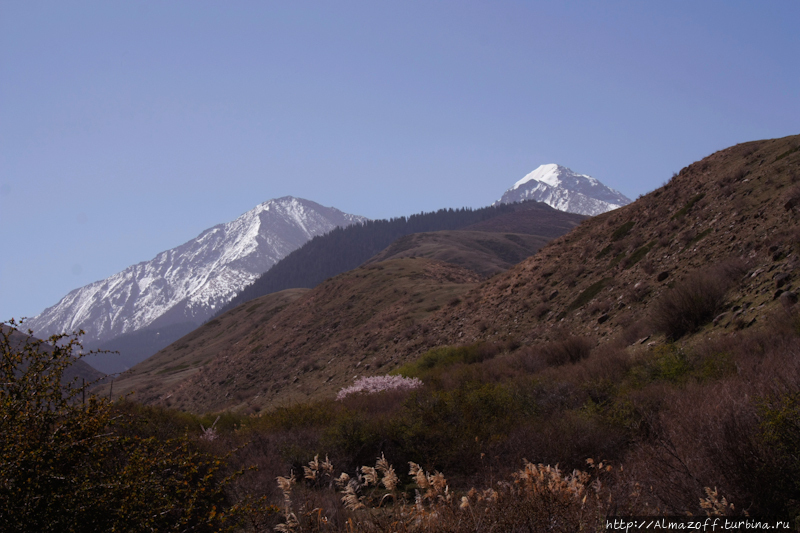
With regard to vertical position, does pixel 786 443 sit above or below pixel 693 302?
below

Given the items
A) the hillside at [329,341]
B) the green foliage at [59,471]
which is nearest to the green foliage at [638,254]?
the hillside at [329,341]

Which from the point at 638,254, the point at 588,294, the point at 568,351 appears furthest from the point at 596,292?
the point at 568,351

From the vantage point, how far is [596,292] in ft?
66.5

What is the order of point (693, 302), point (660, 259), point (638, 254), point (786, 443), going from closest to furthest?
point (786, 443), point (693, 302), point (660, 259), point (638, 254)

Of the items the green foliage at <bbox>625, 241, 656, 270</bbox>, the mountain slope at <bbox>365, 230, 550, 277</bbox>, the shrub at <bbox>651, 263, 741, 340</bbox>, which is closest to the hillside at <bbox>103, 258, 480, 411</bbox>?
the green foliage at <bbox>625, 241, 656, 270</bbox>

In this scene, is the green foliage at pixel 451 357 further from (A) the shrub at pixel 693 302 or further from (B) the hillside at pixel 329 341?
(A) the shrub at pixel 693 302

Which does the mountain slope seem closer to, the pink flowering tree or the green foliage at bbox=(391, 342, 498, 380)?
the green foliage at bbox=(391, 342, 498, 380)

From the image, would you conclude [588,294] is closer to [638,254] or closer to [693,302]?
[638,254]

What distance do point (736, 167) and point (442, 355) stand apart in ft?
53.7

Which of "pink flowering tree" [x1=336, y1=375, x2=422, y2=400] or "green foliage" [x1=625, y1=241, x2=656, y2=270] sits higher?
"green foliage" [x1=625, y1=241, x2=656, y2=270]

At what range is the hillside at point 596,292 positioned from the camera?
45.6ft

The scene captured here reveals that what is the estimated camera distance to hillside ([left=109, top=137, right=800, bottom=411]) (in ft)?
45.6

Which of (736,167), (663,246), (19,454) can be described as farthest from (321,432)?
(736,167)

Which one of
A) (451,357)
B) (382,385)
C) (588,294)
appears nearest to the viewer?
(382,385)
